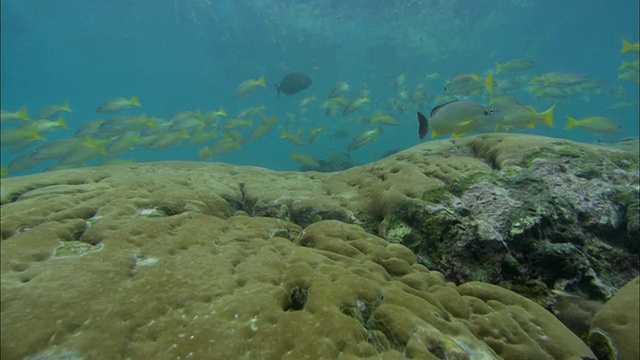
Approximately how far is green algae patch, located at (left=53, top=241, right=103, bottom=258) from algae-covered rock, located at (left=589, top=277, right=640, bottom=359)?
13.0ft

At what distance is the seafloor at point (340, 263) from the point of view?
1.99 m

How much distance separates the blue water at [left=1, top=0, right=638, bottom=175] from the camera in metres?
33.0

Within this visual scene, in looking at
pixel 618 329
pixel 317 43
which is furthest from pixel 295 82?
pixel 317 43

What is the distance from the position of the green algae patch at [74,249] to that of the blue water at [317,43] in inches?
1054

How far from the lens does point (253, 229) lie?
132 inches

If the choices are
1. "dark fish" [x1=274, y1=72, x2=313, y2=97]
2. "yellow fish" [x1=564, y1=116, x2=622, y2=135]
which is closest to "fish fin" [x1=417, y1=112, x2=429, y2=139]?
"yellow fish" [x1=564, y1=116, x2=622, y2=135]

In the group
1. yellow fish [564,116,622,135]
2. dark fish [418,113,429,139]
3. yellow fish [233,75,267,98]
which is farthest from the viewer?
yellow fish [233,75,267,98]

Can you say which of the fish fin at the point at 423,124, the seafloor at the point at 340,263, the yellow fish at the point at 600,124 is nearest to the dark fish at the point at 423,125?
the fish fin at the point at 423,124

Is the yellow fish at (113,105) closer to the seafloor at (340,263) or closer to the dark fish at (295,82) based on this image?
the seafloor at (340,263)

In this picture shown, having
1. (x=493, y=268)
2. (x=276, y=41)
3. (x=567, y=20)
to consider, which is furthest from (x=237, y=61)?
(x=493, y=268)

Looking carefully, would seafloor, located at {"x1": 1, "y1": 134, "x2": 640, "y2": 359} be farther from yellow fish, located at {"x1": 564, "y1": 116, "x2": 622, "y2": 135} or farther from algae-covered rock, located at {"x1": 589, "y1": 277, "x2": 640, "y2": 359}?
yellow fish, located at {"x1": 564, "y1": 116, "x2": 622, "y2": 135}

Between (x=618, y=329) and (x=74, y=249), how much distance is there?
4260 mm

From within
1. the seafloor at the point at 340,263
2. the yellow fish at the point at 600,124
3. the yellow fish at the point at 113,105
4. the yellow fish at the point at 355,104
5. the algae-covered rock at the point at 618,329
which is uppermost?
the yellow fish at the point at 355,104

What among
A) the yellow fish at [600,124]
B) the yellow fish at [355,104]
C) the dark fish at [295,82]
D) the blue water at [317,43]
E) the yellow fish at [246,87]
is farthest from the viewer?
the blue water at [317,43]
